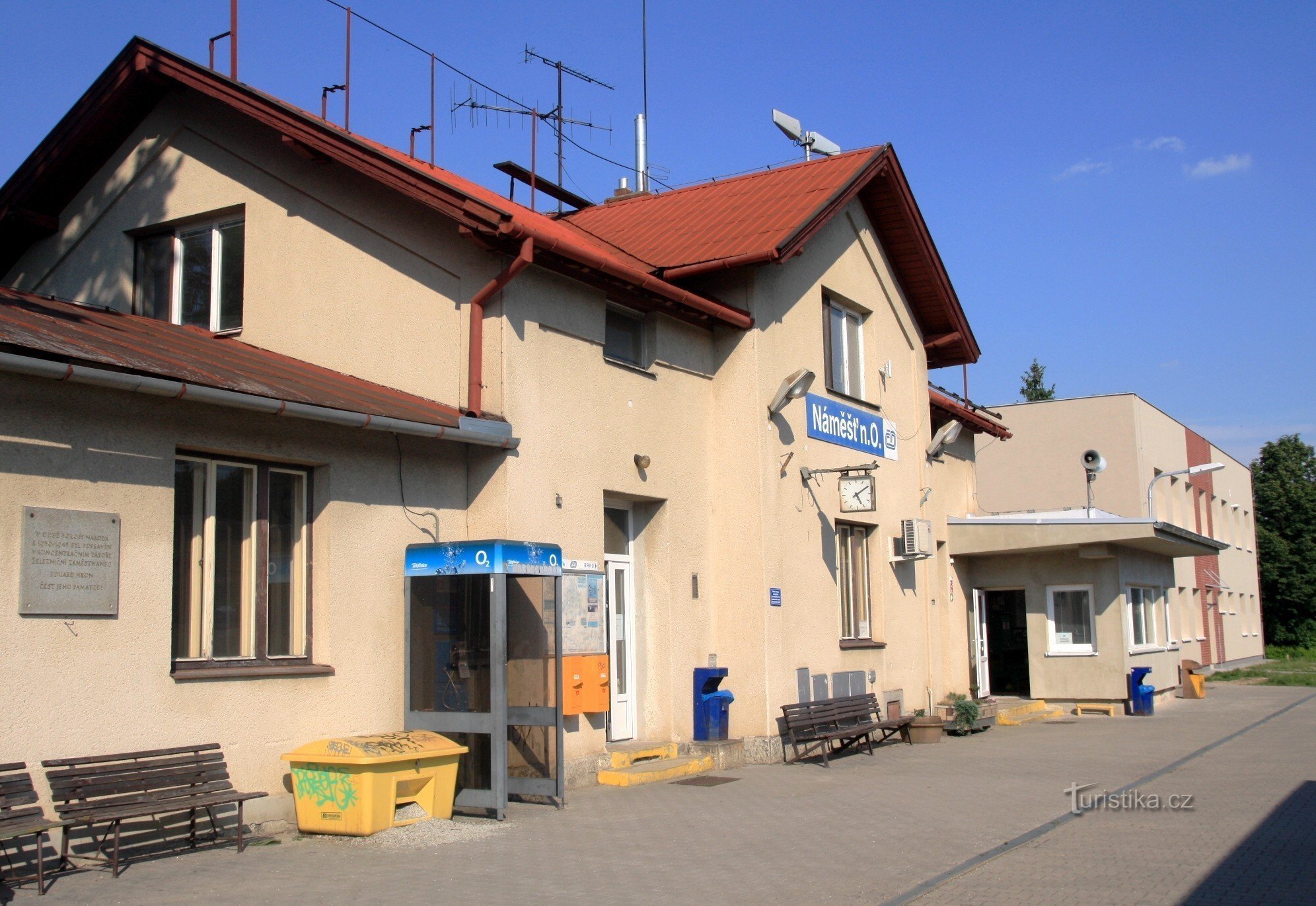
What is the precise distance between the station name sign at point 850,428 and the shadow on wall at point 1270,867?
6918 millimetres

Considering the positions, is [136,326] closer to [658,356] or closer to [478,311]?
[478,311]

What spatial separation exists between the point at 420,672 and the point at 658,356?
4.62m

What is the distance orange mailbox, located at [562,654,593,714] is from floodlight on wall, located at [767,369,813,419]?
163 inches

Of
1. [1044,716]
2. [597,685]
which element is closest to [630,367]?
[597,685]

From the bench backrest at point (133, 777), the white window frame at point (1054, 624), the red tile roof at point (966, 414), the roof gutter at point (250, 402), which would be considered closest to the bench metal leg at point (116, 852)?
the bench backrest at point (133, 777)

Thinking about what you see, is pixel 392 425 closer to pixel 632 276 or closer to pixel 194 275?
pixel 632 276

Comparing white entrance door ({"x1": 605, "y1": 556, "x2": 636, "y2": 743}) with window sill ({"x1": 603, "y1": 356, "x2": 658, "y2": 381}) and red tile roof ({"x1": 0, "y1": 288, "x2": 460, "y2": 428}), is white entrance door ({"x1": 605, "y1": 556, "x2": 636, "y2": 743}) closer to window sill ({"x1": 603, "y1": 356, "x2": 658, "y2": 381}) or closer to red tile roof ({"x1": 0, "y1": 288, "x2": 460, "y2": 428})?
window sill ({"x1": 603, "y1": 356, "x2": 658, "y2": 381})

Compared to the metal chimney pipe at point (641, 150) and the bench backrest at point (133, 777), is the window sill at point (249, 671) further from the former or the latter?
the metal chimney pipe at point (641, 150)

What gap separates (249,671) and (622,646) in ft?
15.3

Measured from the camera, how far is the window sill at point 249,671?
8.68 m

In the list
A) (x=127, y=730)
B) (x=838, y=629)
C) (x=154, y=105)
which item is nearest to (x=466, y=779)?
(x=127, y=730)

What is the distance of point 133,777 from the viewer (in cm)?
796

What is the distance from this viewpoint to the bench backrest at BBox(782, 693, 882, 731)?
44.0ft

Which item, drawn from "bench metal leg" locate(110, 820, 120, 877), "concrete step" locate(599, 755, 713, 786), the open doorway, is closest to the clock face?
"concrete step" locate(599, 755, 713, 786)
